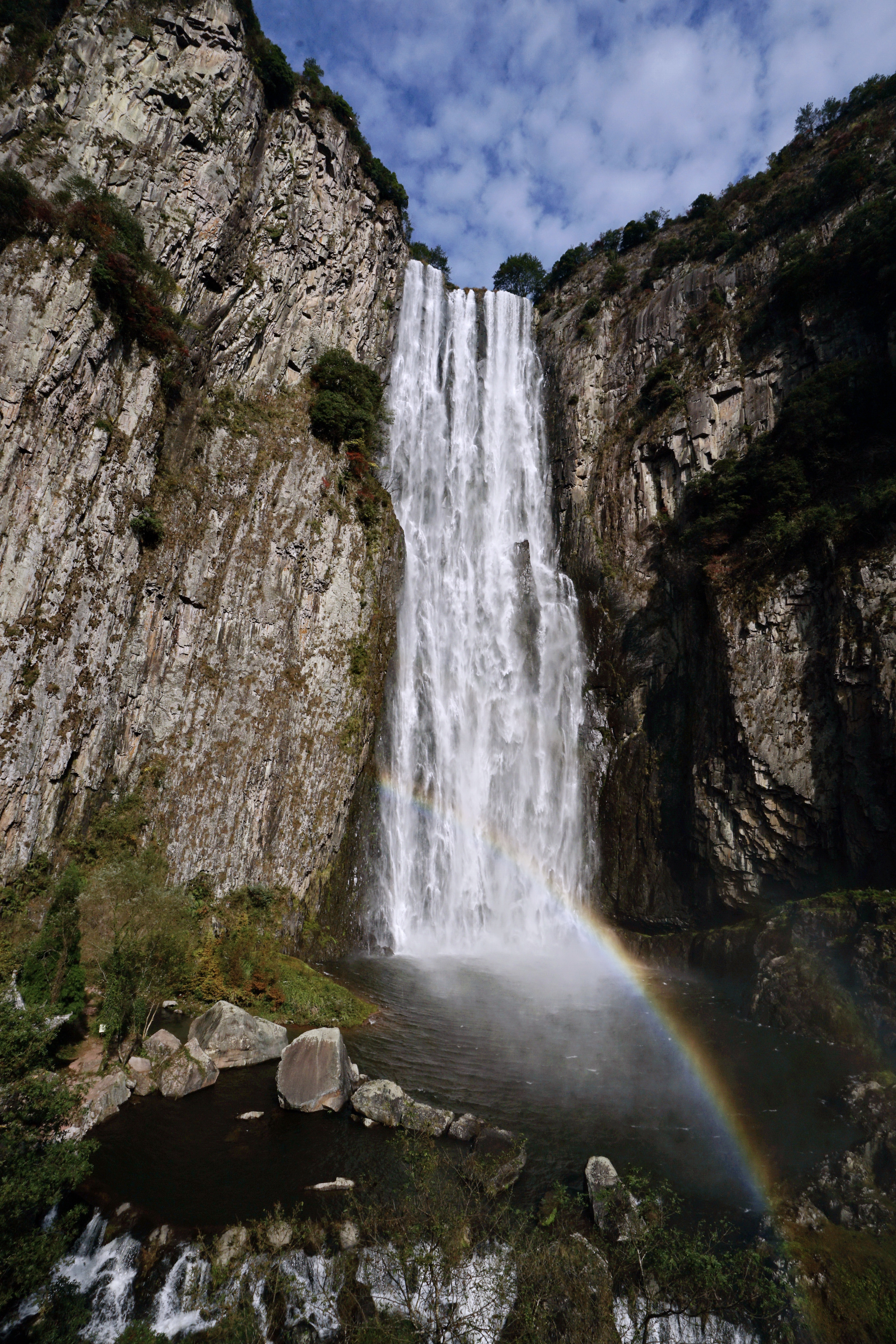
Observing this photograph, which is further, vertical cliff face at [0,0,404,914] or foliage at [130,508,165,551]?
foliage at [130,508,165,551]

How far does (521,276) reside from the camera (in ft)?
168

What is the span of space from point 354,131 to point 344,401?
20.1m

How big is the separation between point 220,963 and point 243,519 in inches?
667

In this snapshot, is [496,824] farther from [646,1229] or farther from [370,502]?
[646,1229]

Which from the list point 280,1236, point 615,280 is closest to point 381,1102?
point 280,1236

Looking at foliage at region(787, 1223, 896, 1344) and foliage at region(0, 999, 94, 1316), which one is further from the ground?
foliage at region(0, 999, 94, 1316)

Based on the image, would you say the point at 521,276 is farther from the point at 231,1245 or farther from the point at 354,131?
the point at 231,1245

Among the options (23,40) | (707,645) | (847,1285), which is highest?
(23,40)

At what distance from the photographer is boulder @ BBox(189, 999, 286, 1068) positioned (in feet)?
46.1

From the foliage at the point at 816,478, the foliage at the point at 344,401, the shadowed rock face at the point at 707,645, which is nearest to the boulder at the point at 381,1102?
the shadowed rock face at the point at 707,645

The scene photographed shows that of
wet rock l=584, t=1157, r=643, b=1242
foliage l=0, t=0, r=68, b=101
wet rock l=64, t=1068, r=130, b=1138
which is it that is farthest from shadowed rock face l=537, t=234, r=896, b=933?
foliage l=0, t=0, r=68, b=101

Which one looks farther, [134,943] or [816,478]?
[816,478]

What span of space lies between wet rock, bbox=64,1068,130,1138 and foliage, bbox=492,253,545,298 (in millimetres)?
53983

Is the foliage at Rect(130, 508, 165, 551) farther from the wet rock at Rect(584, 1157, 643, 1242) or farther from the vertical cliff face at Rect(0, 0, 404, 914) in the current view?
the wet rock at Rect(584, 1157, 643, 1242)
